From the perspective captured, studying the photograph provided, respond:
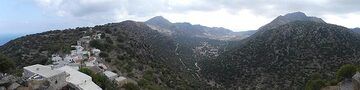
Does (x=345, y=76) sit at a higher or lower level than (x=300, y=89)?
higher

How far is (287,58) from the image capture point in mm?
114125

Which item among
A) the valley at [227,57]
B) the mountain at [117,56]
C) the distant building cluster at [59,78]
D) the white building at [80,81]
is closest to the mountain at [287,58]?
the valley at [227,57]

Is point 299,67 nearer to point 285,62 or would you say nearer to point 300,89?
point 285,62

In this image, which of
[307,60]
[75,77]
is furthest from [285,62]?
[75,77]

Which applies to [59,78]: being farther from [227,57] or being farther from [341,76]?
[227,57]

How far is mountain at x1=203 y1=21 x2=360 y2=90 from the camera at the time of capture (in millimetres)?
102750

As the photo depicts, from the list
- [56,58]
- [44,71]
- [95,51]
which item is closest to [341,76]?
[95,51]

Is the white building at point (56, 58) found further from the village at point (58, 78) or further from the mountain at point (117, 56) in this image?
the village at point (58, 78)

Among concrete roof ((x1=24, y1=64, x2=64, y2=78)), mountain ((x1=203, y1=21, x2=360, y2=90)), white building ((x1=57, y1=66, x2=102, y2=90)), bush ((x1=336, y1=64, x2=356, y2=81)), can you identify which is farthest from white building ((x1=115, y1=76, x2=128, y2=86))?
mountain ((x1=203, y1=21, x2=360, y2=90))

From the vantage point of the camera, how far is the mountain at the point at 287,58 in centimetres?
10275

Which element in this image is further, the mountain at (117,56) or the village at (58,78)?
the mountain at (117,56)

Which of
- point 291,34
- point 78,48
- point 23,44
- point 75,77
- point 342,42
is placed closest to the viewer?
point 75,77

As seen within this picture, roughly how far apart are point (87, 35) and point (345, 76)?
57730 mm

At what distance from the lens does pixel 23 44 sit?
293 ft
